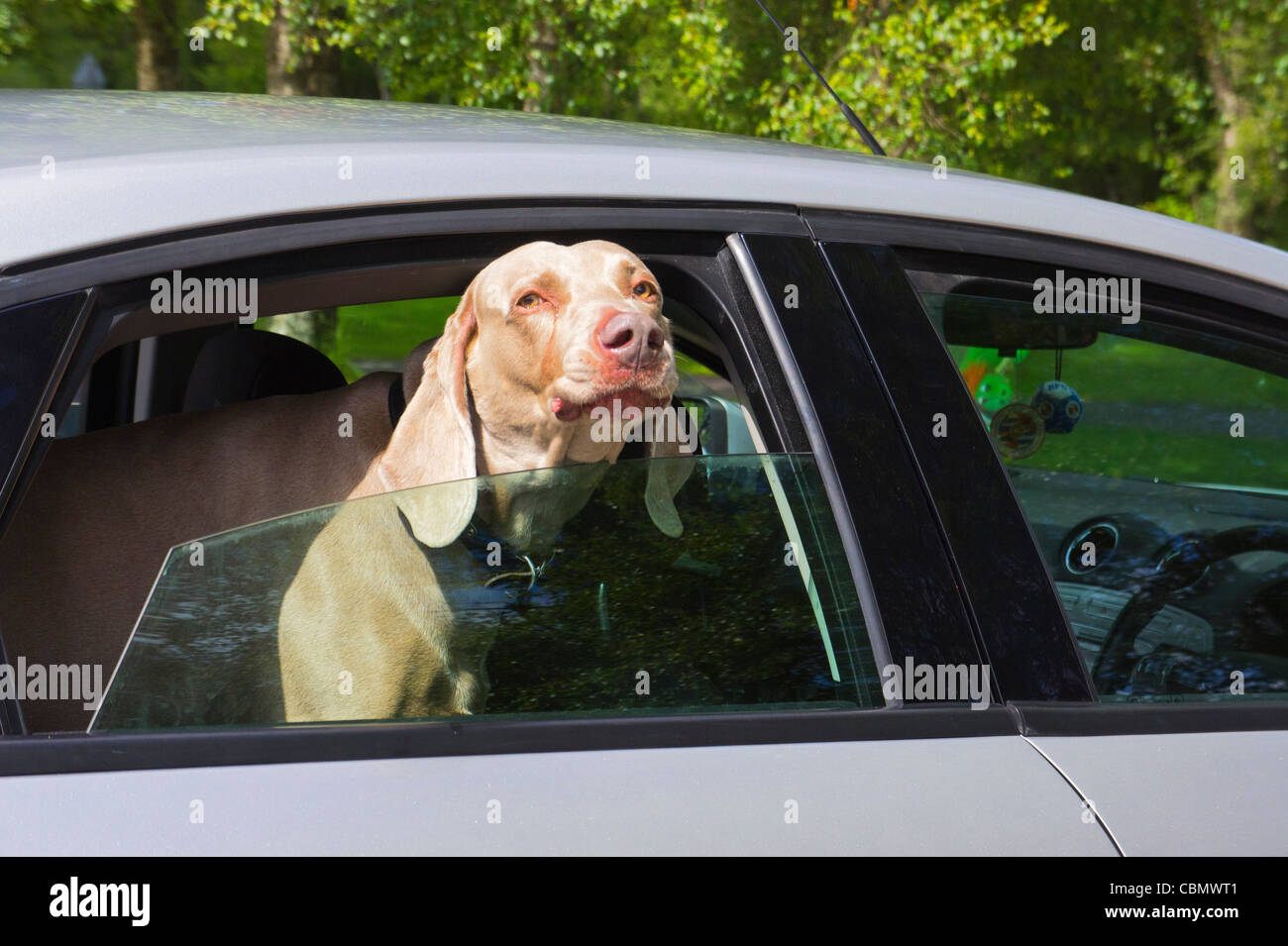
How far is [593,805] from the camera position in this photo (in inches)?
51.4

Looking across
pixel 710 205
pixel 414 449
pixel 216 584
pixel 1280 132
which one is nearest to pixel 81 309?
pixel 216 584

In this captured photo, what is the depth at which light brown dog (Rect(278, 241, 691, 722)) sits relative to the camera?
4.83ft

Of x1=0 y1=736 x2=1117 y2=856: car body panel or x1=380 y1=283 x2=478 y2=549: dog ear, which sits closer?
x1=0 y1=736 x2=1117 y2=856: car body panel

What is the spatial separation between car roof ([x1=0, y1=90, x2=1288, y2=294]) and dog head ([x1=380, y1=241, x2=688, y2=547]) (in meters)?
0.13

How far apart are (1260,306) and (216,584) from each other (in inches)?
57.0

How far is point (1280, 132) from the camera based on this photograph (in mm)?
16422

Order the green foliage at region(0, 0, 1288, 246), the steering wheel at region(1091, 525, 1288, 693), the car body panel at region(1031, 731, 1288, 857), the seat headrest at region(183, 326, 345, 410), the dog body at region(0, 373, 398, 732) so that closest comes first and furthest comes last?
the car body panel at region(1031, 731, 1288, 857) < the dog body at region(0, 373, 398, 732) < the steering wheel at region(1091, 525, 1288, 693) < the seat headrest at region(183, 326, 345, 410) < the green foliage at region(0, 0, 1288, 246)

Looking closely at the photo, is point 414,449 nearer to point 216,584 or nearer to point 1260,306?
point 216,584

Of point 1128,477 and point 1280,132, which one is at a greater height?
point 1280,132

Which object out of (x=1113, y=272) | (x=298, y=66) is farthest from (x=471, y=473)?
(x=298, y=66)

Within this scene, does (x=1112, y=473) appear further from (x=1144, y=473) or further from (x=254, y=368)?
(x=254, y=368)

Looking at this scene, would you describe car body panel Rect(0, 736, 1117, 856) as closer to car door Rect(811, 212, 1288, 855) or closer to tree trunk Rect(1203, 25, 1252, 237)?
car door Rect(811, 212, 1288, 855)

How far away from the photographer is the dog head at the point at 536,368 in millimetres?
1787

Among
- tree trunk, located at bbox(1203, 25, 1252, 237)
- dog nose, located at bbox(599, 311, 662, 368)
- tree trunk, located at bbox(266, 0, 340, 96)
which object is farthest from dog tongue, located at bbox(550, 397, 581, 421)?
tree trunk, located at bbox(1203, 25, 1252, 237)
